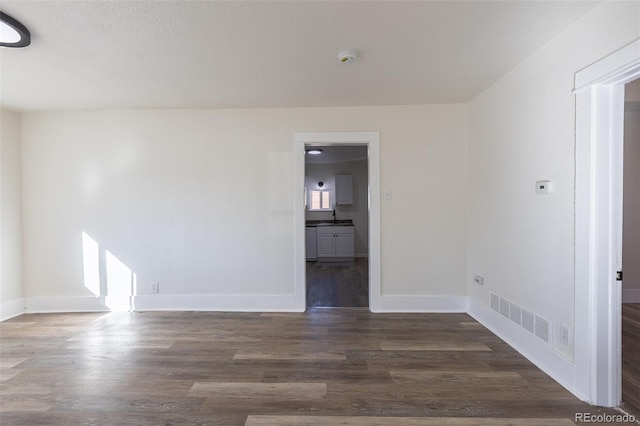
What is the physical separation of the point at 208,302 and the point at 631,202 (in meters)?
5.57

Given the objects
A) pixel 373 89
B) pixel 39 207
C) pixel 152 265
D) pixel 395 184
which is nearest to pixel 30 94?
pixel 39 207

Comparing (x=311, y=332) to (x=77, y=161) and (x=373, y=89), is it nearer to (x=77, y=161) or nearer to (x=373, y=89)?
(x=373, y=89)

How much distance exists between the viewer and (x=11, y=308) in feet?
11.8

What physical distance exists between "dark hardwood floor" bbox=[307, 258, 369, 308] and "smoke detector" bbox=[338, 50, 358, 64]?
2.84m

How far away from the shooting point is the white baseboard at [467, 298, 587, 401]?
81.5 inches

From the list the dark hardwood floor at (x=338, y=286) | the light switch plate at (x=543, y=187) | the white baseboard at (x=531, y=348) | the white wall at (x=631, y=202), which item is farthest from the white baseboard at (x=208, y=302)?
the white wall at (x=631, y=202)

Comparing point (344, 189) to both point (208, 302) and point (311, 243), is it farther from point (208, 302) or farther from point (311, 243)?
point (208, 302)

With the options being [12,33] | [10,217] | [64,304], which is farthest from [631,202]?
[10,217]

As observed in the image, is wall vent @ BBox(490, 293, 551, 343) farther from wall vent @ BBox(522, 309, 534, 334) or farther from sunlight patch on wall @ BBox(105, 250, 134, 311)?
sunlight patch on wall @ BBox(105, 250, 134, 311)

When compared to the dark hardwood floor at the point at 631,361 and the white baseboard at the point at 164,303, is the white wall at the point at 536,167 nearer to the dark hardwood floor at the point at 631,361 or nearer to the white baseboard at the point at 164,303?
the dark hardwood floor at the point at 631,361

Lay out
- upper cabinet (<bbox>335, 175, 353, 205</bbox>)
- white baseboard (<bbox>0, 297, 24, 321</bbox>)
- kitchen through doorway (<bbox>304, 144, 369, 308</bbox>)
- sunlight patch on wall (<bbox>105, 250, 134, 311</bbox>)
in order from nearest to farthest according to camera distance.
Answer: white baseboard (<bbox>0, 297, 24, 321</bbox>), sunlight patch on wall (<bbox>105, 250, 134, 311</bbox>), kitchen through doorway (<bbox>304, 144, 369, 308</bbox>), upper cabinet (<bbox>335, 175, 353, 205</bbox>)

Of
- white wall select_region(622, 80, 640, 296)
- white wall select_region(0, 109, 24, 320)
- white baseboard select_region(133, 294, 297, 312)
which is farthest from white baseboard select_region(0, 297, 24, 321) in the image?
white wall select_region(622, 80, 640, 296)

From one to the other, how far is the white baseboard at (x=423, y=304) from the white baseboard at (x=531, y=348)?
0.86 feet

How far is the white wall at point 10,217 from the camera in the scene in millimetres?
3521
